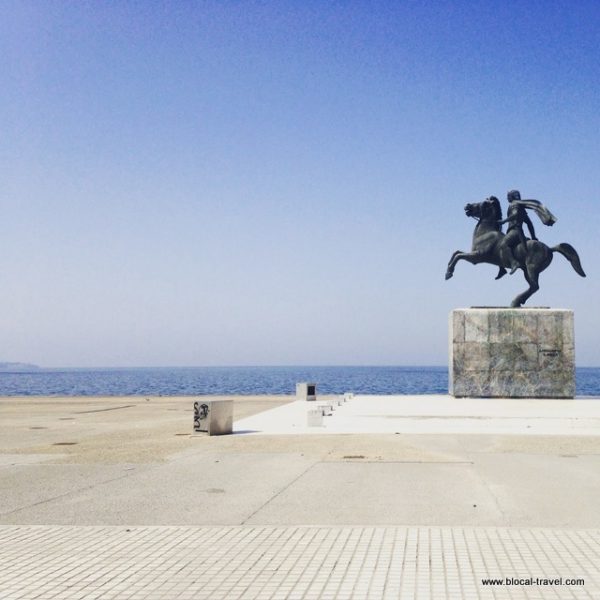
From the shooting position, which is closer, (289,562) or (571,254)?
(289,562)

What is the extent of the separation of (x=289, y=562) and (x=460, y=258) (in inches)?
903

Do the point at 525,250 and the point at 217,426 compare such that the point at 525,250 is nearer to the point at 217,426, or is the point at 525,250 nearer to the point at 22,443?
the point at 217,426

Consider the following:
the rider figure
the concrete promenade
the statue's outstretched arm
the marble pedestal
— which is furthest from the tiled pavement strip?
the statue's outstretched arm

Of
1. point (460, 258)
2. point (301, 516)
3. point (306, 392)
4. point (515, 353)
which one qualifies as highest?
point (460, 258)

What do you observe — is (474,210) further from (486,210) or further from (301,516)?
(301,516)

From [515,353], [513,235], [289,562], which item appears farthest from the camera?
[513,235]

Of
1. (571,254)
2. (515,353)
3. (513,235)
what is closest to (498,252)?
(513,235)

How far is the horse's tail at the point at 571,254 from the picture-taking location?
90.0ft

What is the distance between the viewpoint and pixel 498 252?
2712cm

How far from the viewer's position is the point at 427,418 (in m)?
19.2

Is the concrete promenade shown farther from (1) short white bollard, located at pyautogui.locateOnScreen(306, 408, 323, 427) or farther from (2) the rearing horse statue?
(2) the rearing horse statue

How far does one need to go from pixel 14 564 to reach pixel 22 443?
10078 millimetres

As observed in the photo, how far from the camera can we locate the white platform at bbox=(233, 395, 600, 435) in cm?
1725

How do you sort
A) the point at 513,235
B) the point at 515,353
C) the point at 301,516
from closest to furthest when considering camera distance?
the point at 301,516 < the point at 515,353 < the point at 513,235
